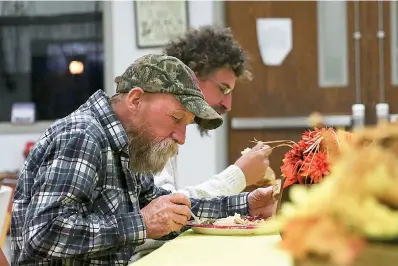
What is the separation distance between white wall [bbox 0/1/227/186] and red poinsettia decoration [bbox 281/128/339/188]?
3207mm

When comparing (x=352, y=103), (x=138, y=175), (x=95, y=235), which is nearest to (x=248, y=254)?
(x=95, y=235)

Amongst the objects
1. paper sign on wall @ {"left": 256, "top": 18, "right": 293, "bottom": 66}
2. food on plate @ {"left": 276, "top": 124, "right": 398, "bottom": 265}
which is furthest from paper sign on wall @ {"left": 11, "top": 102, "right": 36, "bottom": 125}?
food on plate @ {"left": 276, "top": 124, "right": 398, "bottom": 265}

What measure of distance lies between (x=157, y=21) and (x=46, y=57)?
0.94 metres

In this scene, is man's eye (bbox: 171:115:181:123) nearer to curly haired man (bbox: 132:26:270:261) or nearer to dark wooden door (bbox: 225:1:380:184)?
curly haired man (bbox: 132:26:270:261)

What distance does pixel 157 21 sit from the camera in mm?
5262

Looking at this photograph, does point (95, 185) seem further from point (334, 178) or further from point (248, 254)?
point (334, 178)

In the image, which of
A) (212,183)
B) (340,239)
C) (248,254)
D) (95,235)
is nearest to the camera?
(340,239)

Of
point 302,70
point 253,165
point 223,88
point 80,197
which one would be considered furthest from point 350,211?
point 302,70

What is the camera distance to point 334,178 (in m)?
0.76

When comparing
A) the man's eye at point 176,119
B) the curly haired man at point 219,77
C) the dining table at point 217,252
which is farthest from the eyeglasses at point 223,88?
the dining table at point 217,252

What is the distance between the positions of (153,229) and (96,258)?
0.18 meters

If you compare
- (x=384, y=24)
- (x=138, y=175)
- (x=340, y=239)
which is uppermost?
(x=384, y=24)

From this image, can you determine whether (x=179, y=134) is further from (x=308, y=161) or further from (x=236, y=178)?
(x=236, y=178)

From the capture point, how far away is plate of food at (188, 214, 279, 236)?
2236 millimetres
